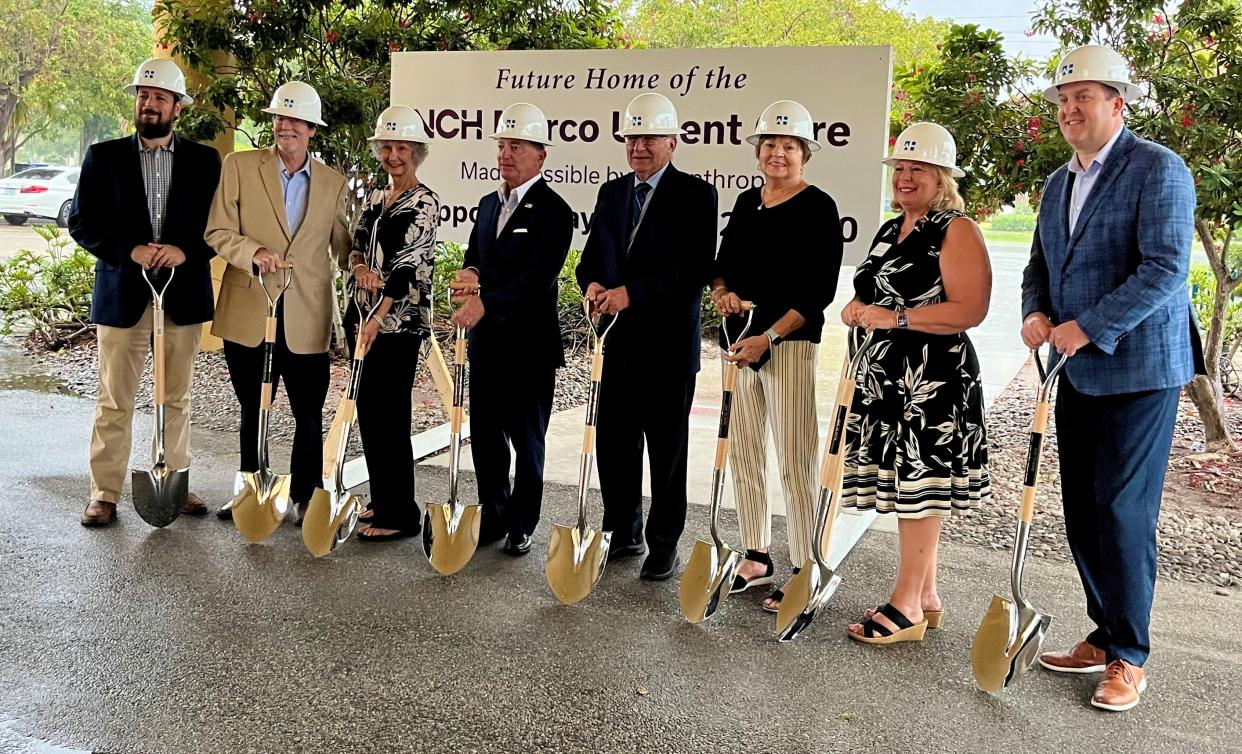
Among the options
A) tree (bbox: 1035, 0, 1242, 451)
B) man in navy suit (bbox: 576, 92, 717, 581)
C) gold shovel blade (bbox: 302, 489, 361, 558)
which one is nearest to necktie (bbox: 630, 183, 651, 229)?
man in navy suit (bbox: 576, 92, 717, 581)

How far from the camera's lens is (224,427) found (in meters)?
6.36

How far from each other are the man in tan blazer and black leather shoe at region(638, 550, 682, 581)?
1.52 meters

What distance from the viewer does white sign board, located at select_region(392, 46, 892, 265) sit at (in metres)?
4.50

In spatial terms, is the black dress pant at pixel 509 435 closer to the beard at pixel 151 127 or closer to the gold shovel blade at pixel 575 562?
the gold shovel blade at pixel 575 562

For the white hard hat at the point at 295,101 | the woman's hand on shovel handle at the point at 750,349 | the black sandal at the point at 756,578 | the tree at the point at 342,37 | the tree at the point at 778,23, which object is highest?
the tree at the point at 778,23

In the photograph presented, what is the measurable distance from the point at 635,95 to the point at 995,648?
2.90m

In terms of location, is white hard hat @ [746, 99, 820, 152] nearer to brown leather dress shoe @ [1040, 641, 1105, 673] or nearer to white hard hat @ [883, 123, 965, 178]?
white hard hat @ [883, 123, 965, 178]

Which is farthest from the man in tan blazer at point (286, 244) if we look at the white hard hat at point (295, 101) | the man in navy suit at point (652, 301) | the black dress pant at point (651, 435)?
the black dress pant at point (651, 435)

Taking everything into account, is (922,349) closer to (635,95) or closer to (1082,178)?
(1082,178)

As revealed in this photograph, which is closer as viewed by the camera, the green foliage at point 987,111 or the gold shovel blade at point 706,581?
the gold shovel blade at point 706,581

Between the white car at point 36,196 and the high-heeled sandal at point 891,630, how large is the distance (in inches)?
396

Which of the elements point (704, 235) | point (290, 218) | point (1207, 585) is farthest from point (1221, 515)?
point (290, 218)

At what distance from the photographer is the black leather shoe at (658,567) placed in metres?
4.05

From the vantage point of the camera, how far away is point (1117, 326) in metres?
2.96
